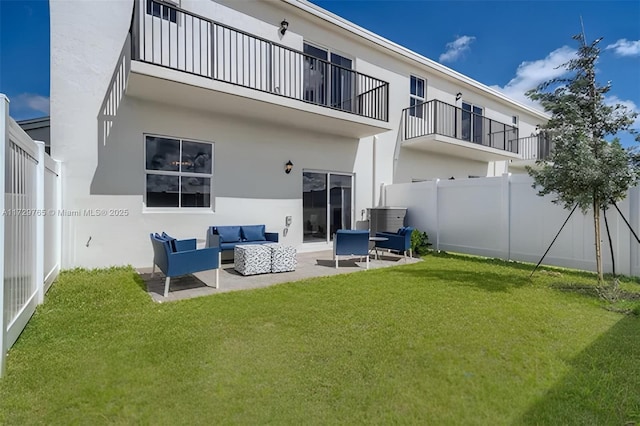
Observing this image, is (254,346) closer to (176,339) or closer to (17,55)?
(176,339)

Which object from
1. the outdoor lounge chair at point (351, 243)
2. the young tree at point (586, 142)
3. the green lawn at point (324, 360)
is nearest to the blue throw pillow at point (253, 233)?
the outdoor lounge chair at point (351, 243)

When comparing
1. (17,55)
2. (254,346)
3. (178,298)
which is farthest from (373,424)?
(17,55)

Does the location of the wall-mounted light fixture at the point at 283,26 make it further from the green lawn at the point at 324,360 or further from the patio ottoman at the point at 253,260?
the green lawn at the point at 324,360

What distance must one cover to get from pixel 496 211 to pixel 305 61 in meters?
7.05

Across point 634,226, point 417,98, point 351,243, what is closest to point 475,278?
point 351,243

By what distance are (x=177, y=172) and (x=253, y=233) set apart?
2393mm

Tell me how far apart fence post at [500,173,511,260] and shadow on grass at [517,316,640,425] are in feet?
17.9

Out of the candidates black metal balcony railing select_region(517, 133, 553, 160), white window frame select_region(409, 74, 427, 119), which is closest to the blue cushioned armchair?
white window frame select_region(409, 74, 427, 119)

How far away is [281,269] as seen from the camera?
6914 mm

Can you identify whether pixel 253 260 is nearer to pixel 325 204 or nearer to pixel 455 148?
pixel 325 204

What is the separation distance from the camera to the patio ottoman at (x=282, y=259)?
6879 mm

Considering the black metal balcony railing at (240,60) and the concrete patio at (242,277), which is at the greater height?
the black metal balcony railing at (240,60)

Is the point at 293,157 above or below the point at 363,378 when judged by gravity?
above

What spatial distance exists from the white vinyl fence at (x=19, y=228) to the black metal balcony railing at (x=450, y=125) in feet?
35.6
